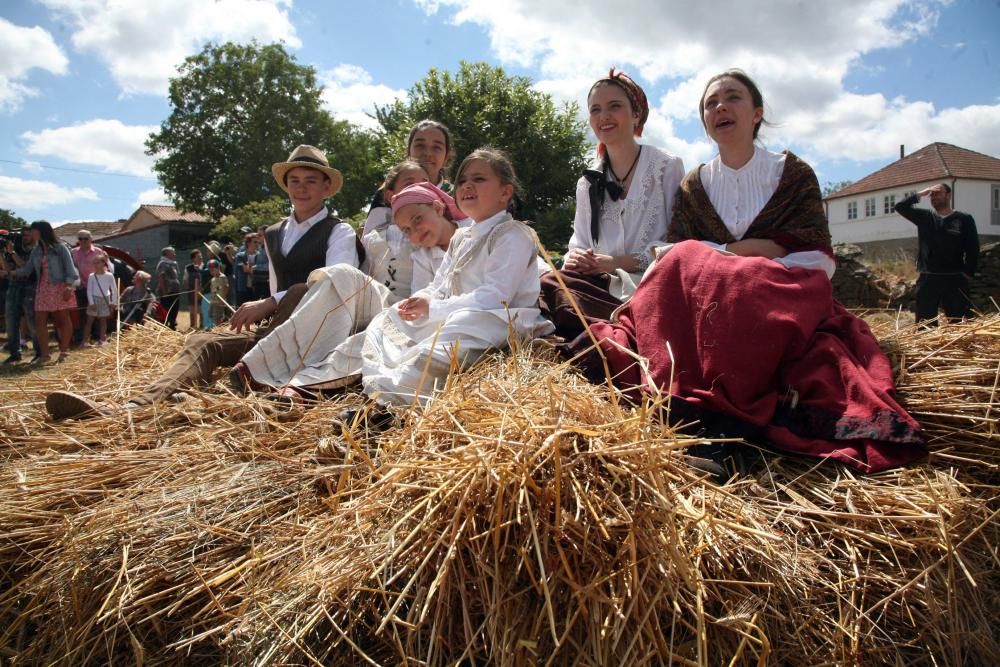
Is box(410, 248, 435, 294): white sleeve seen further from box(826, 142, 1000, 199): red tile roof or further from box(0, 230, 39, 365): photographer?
box(826, 142, 1000, 199): red tile roof

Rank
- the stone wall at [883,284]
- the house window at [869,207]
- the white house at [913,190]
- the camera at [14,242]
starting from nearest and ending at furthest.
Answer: the camera at [14,242], the stone wall at [883,284], the white house at [913,190], the house window at [869,207]

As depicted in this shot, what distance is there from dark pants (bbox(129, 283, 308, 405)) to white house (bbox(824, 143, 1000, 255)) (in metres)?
30.8

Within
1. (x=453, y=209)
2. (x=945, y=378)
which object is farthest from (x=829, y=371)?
(x=453, y=209)

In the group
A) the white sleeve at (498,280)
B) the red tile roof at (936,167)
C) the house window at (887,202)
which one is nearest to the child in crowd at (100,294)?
the white sleeve at (498,280)

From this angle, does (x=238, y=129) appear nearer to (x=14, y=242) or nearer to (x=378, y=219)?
(x=14, y=242)

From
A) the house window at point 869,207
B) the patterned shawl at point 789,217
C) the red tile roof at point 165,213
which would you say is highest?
the red tile roof at point 165,213

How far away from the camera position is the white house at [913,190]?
103 feet

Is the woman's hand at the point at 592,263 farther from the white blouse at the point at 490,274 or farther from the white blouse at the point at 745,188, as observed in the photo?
the white blouse at the point at 745,188

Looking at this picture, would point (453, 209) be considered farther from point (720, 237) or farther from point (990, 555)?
point (990, 555)

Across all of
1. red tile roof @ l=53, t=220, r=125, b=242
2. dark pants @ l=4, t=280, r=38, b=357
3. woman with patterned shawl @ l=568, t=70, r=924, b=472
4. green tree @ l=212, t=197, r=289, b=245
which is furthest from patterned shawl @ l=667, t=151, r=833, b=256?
red tile roof @ l=53, t=220, r=125, b=242

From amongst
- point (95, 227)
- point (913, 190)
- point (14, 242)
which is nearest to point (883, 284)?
point (14, 242)

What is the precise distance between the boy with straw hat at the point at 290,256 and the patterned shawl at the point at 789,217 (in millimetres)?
2044

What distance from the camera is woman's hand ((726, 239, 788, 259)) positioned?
8.43 feet

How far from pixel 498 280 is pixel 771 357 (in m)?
1.23
